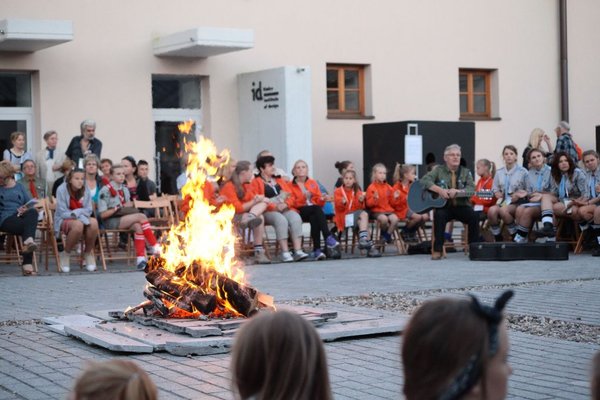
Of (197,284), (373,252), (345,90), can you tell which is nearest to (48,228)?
(373,252)

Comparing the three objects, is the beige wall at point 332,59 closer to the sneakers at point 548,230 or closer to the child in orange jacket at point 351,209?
the child in orange jacket at point 351,209

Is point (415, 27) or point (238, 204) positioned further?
point (415, 27)

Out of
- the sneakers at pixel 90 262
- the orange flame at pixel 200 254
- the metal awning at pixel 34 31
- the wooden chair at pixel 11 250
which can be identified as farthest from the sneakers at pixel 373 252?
the orange flame at pixel 200 254

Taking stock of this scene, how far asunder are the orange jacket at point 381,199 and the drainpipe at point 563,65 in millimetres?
10009

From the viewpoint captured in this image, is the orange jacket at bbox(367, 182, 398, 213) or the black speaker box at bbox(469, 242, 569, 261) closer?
the black speaker box at bbox(469, 242, 569, 261)

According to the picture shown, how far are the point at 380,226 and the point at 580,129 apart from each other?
1094 cm

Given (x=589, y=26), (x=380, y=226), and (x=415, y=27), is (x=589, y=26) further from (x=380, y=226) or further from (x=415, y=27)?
(x=380, y=226)

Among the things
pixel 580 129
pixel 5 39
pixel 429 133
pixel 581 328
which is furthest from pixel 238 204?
pixel 580 129

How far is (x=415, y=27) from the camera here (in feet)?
85.0

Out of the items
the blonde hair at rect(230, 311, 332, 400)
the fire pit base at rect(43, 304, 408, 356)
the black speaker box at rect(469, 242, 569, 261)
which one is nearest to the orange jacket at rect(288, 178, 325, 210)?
the black speaker box at rect(469, 242, 569, 261)

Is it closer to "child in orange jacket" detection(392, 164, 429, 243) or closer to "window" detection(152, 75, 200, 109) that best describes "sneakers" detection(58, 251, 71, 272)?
"child in orange jacket" detection(392, 164, 429, 243)

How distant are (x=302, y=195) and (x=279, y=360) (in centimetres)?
1557

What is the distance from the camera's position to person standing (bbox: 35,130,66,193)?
19.1 m

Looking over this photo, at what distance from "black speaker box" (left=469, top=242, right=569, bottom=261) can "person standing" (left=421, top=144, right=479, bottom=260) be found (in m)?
0.82
